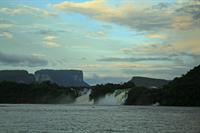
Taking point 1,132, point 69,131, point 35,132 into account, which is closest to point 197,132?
point 69,131

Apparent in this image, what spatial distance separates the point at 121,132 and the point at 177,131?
8.79 meters

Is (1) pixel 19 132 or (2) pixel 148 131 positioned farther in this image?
(2) pixel 148 131

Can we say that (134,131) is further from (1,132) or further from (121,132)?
(1,132)

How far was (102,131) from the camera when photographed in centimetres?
6588

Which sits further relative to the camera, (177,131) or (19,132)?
(177,131)

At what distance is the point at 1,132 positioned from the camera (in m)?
62.2

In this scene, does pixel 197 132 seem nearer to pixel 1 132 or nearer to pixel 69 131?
pixel 69 131

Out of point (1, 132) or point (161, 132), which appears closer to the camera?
point (1, 132)

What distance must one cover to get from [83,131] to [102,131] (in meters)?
2.74

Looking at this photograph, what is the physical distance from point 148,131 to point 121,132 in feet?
14.1

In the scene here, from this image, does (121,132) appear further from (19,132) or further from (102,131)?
(19,132)

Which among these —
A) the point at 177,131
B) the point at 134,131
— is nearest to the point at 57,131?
the point at 134,131

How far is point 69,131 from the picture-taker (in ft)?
Result: 215

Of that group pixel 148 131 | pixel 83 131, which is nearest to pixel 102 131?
pixel 83 131
